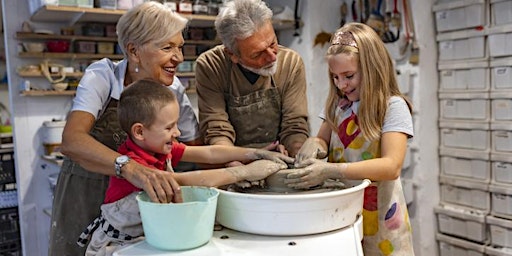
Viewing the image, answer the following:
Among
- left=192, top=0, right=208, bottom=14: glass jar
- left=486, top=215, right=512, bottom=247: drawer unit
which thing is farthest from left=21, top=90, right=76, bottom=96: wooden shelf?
left=486, top=215, right=512, bottom=247: drawer unit

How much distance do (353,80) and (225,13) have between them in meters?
0.53

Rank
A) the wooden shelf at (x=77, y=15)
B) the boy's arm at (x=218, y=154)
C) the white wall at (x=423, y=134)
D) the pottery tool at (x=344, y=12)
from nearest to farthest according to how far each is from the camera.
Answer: the boy's arm at (x=218, y=154) < the wooden shelf at (x=77, y=15) < the white wall at (x=423, y=134) < the pottery tool at (x=344, y=12)

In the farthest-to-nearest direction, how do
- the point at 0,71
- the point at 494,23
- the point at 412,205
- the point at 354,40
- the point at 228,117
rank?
the point at 0,71
the point at 412,205
the point at 494,23
the point at 228,117
the point at 354,40

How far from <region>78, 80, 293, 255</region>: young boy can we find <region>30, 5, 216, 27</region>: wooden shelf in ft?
5.74

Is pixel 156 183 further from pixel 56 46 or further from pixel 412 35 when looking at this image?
pixel 56 46

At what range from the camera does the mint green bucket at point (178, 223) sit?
953 mm

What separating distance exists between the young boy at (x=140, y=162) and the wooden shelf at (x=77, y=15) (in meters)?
1.75

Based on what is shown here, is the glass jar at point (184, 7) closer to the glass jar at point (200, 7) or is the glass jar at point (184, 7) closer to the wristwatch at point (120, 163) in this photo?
the glass jar at point (200, 7)

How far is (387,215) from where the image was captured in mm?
1453

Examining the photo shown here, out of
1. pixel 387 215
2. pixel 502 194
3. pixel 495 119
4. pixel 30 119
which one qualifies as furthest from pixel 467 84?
pixel 30 119

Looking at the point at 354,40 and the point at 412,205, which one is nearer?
the point at 354,40

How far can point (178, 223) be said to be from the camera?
961 mm

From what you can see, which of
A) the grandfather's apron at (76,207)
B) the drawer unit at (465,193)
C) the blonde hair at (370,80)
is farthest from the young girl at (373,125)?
the drawer unit at (465,193)

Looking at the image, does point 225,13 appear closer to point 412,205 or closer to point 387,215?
point 387,215
